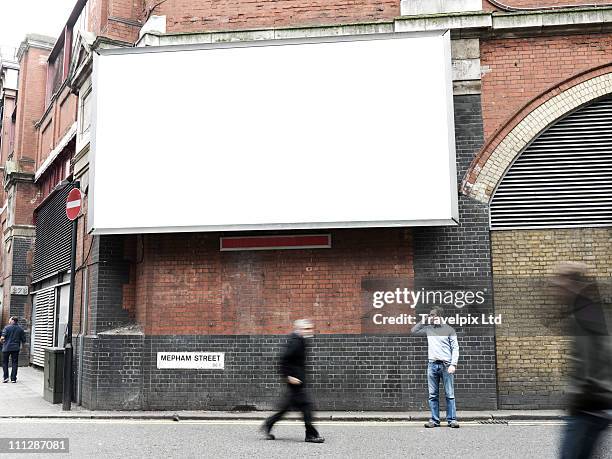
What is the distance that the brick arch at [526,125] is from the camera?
10930 millimetres

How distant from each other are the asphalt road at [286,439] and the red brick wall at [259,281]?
1979 millimetres

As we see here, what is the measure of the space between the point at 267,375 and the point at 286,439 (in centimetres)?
283

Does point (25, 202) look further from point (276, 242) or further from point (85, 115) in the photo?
point (276, 242)

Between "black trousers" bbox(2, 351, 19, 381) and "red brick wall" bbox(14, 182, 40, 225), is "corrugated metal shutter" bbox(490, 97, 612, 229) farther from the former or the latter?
"red brick wall" bbox(14, 182, 40, 225)

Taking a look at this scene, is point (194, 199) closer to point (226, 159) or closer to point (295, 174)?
point (226, 159)

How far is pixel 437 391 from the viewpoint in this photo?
9.16 m

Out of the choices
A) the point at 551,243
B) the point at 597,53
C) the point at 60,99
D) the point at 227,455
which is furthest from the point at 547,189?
the point at 60,99

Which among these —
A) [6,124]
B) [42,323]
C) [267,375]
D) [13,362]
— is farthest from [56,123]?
[267,375]

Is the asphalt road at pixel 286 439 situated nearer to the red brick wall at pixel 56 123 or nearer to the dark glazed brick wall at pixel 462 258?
the dark glazed brick wall at pixel 462 258

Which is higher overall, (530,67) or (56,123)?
(56,123)

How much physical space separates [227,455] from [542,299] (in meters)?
6.32

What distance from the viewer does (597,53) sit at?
1103 centimetres

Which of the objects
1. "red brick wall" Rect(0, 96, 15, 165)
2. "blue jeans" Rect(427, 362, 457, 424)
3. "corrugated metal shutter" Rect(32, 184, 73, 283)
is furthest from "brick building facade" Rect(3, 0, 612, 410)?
Answer: "red brick wall" Rect(0, 96, 15, 165)

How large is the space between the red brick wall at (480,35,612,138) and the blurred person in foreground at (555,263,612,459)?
688 cm
